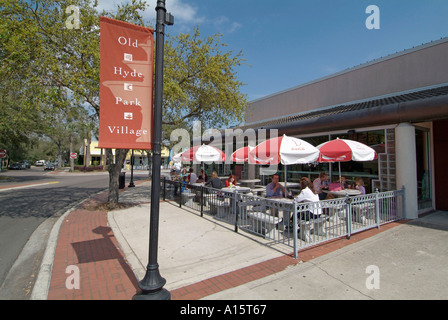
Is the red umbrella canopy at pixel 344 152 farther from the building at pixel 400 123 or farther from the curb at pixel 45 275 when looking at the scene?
the curb at pixel 45 275

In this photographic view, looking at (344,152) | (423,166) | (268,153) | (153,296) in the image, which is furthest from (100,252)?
(423,166)

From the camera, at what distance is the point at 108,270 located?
421cm

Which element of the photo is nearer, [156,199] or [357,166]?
[156,199]

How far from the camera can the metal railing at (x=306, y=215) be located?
5168 mm

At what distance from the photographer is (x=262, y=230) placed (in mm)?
6129

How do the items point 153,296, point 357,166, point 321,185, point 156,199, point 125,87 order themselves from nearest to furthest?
1. point 153,296
2. point 156,199
3. point 125,87
4. point 321,185
5. point 357,166

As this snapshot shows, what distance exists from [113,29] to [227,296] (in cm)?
431

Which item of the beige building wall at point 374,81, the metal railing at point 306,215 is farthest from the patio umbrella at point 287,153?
the beige building wall at point 374,81

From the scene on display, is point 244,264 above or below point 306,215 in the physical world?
below

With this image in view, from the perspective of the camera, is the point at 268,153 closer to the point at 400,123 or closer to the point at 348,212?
the point at 348,212

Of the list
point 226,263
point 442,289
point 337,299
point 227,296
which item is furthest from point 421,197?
point 227,296

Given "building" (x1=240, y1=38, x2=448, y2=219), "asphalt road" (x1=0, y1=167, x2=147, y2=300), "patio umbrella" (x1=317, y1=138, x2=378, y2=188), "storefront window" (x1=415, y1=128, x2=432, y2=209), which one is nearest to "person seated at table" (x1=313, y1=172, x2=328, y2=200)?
"patio umbrella" (x1=317, y1=138, x2=378, y2=188)

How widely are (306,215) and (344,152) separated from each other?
7.42 ft

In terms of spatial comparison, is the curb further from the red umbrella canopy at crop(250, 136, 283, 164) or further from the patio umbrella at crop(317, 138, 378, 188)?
the patio umbrella at crop(317, 138, 378, 188)
